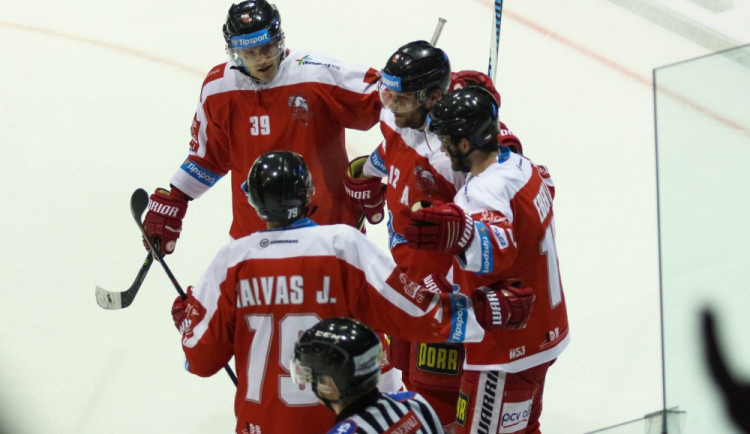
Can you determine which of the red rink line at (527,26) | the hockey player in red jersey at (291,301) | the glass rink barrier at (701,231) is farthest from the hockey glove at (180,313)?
the red rink line at (527,26)

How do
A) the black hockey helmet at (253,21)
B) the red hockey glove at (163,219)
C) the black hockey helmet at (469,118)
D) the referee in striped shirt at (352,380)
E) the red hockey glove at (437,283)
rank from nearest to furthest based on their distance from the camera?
the referee in striped shirt at (352,380), the black hockey helmet at (469,118), the red hockey glove at (437,283), the black hockey helmet at (253,21), the red hockey glove at (163,219)

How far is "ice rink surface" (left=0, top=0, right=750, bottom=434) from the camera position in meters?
4.34

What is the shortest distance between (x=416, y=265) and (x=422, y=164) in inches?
14.5

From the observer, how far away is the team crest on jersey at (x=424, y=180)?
11.7 feet

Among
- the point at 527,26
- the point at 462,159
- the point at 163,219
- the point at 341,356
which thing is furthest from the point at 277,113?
the point at 527,26

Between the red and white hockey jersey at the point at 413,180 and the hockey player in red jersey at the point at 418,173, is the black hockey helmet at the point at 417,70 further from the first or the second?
the red and white hockey jersey at the point at 413,180

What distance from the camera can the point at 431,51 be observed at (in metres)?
3.53

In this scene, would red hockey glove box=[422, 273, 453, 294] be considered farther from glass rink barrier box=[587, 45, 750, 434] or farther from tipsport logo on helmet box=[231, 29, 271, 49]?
tipsport logo on helmet box=[231, 29, 271, 49]

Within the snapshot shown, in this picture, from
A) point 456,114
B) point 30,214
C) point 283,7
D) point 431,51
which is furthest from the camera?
point 283,7

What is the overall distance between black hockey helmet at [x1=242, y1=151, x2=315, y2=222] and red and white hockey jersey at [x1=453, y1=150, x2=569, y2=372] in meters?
0.49

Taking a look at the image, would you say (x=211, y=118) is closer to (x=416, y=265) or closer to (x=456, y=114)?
(x=416, y=265)

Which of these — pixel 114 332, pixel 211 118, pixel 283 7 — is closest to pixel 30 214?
pixel 114 332

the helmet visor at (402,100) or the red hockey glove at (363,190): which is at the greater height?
the helmet visor at (402,100)

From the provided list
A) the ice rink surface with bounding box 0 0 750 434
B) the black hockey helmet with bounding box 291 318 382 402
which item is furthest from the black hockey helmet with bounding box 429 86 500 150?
the ice rink surface with bounding box 0 0 750 434
